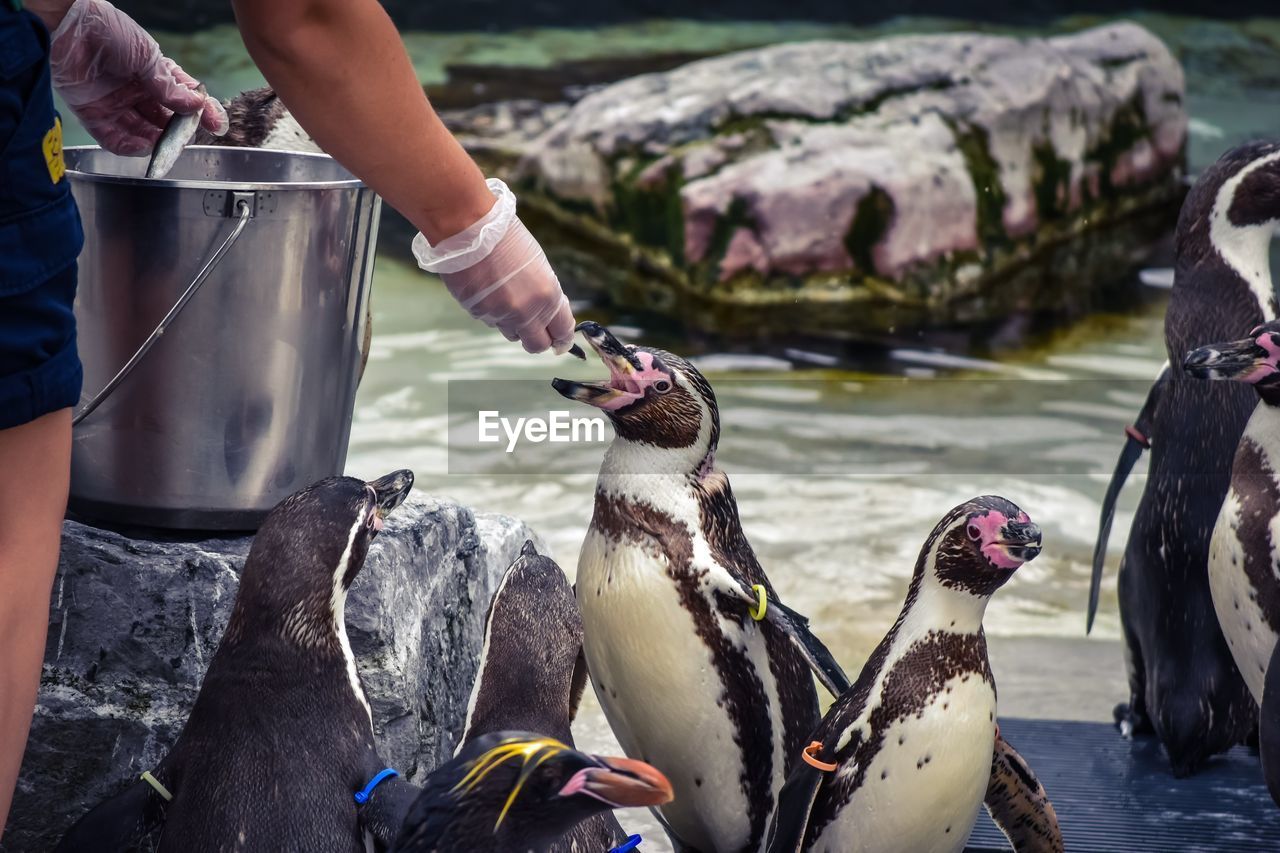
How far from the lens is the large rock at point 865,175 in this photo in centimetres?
728

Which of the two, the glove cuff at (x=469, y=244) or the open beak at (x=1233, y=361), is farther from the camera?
the open beak at (x=1233, y=361)

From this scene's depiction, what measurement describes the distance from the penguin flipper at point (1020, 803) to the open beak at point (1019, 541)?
33 centimetres

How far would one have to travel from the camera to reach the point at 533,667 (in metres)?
2.03

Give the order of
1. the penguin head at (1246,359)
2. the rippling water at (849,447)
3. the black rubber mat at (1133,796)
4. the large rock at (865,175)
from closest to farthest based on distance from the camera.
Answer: the penguin head at (1246,359), the black rubber mat at (1133,796), the rippling water at (849,447), the large rock at (865,175)

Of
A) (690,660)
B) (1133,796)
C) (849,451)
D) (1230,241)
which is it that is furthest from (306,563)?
(849,451)

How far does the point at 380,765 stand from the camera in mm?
1873

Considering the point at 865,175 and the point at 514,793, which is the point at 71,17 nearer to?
the point at 514,793

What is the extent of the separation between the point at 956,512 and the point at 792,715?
433mm

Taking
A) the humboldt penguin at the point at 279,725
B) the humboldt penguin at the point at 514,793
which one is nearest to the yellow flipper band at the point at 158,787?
the humboldt penguin at the point at 279,725

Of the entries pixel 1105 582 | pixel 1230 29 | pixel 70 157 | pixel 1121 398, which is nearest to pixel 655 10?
pixel 1230 29

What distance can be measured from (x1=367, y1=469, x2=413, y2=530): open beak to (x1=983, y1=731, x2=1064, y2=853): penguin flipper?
0.91m

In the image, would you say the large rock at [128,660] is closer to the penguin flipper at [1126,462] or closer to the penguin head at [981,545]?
the penguin head at [981,545]

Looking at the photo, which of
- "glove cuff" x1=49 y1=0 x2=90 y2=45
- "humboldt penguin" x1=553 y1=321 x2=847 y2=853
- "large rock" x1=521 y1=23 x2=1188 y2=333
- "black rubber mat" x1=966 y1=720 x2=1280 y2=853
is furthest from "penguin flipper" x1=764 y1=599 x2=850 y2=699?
"large rock" x1=521 y1=23 x2=1188 y2=333

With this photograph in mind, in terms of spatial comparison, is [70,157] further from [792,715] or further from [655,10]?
[655,10]
